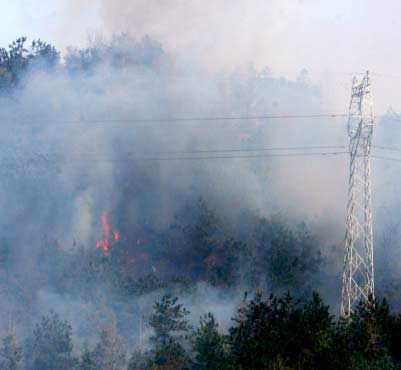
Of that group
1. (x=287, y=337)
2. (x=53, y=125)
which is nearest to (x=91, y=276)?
(x=53, y=125)

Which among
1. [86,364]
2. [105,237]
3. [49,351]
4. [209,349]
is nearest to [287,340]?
[209,349]

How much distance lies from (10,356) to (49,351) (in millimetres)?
2101

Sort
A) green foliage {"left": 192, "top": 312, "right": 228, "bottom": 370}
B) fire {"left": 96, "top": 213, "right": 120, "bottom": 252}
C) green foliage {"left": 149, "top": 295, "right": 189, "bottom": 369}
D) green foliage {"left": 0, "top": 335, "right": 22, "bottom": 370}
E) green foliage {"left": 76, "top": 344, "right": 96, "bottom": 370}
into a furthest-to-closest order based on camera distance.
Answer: fire {"left": 96, "top": 213, "right": 120, "bottom": 252} < green foliage {"left": 0, "top": 335, "right": 22, "bottom": 370} < green foliage {"left": 76, "top": 344, "right": 96, "bottom": 370} < green foliage {"left": 149, "top": 295, "right": 189, "bottom": 369} < green foliage {"left": 192, "top": 312, "right": 228, "bottom": 370}

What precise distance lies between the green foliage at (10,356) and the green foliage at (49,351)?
21.8 inches

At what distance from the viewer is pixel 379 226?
7094 cm

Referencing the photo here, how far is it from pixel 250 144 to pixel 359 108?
44554 millimetres

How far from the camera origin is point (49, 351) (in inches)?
1661

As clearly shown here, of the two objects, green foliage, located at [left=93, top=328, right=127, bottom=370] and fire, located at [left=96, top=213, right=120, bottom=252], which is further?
fire, located at [left=96, top=213, right=120, bottom=252]

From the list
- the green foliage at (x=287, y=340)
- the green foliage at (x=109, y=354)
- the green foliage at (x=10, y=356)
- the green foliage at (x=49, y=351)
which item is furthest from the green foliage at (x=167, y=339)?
the green foliage at (x=10, y=356)

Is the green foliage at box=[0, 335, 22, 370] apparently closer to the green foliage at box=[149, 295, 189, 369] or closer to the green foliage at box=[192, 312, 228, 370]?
the green foliage at box=[149, 295, 189, 369]

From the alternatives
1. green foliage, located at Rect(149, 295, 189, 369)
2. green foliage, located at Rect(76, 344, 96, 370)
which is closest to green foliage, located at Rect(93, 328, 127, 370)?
green foliage, located at Rect(76, 344, 96, 370)

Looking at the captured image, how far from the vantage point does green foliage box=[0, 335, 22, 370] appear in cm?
4225

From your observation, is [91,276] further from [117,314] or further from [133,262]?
[133,262]

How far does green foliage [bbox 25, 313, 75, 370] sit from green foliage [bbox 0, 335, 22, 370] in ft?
1.81
